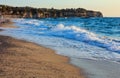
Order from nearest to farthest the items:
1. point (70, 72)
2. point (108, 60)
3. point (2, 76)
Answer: point (2, 76), point (70, 72), point (108, 60)

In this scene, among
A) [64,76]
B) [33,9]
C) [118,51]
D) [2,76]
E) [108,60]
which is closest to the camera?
[2,76]

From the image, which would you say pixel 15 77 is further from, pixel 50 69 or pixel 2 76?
pixel 50 69

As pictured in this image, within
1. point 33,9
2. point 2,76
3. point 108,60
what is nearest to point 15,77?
point 2,76

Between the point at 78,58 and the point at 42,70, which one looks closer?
the point at 42,70

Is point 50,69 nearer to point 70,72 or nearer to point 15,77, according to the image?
point 70,72

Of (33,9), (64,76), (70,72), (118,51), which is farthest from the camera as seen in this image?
(33,9)

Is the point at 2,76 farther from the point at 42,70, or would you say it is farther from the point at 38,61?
the point at 38,61

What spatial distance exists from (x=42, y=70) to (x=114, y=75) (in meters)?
1.93

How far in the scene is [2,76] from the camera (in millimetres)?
7688

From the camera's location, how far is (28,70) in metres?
8.65

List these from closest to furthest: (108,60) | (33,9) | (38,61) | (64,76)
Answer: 1. (64,76)
2. (38,61)
3. (108,60)
4. (33,9)

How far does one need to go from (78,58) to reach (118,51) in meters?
2.69

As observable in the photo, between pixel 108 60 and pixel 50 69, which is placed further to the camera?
pixel 108 60

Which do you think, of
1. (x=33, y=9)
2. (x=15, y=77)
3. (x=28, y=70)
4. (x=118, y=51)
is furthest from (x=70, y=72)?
(x=33, y=9)
